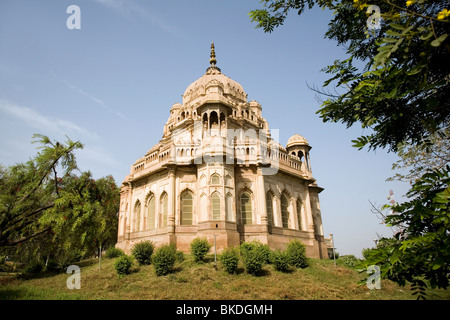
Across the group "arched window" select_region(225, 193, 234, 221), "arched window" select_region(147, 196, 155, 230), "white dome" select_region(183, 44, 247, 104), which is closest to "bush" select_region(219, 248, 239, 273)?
"arched window" select_region(225, 193, 234, 221)

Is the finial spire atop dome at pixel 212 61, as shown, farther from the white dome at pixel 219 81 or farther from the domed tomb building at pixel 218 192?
the domed tomb building at pixel 218 192

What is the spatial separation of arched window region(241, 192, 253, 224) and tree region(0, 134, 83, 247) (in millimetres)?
10390

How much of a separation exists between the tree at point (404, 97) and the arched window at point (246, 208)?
13806mm

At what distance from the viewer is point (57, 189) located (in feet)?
49.4

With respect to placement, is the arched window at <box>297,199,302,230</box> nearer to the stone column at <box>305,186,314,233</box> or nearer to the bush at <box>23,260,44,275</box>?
the stone column at <box>305,186,314,233</box>

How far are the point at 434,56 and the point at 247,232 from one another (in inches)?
605

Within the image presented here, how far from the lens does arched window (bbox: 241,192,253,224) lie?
18.9 meters

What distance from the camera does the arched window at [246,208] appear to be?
18875 mm

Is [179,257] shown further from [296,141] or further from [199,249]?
[296,141]

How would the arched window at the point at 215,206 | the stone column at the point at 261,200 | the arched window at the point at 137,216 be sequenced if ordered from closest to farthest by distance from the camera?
the arched window at the point at 215,206 < the stone column at the point at 261,200 < the arched window at the point at 137,216

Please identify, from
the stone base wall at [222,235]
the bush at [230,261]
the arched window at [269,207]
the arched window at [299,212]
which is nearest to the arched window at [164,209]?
the stone base wall at [222,235]

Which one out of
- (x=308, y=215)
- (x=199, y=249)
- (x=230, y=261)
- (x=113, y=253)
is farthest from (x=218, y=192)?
(x=113, y=253)
